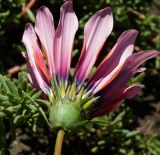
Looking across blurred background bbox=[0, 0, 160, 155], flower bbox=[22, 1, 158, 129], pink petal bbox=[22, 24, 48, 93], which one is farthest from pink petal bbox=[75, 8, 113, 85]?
blurred background bbox=[0, 0, 160, 155]

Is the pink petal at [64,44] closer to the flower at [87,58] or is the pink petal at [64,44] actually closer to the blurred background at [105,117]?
the flower at [87,58]

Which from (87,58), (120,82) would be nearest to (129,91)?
(120,82)

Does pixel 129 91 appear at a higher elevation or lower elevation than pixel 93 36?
lower

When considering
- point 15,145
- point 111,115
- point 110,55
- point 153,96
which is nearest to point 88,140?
point 111,115

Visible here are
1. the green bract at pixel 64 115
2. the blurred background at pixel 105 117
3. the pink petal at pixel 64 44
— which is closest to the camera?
the green bract at pixel 64 115

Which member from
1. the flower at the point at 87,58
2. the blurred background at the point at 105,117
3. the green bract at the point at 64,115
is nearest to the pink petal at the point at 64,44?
the flower at the point at 87,58

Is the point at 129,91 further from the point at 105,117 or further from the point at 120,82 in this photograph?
the point at 105,117
